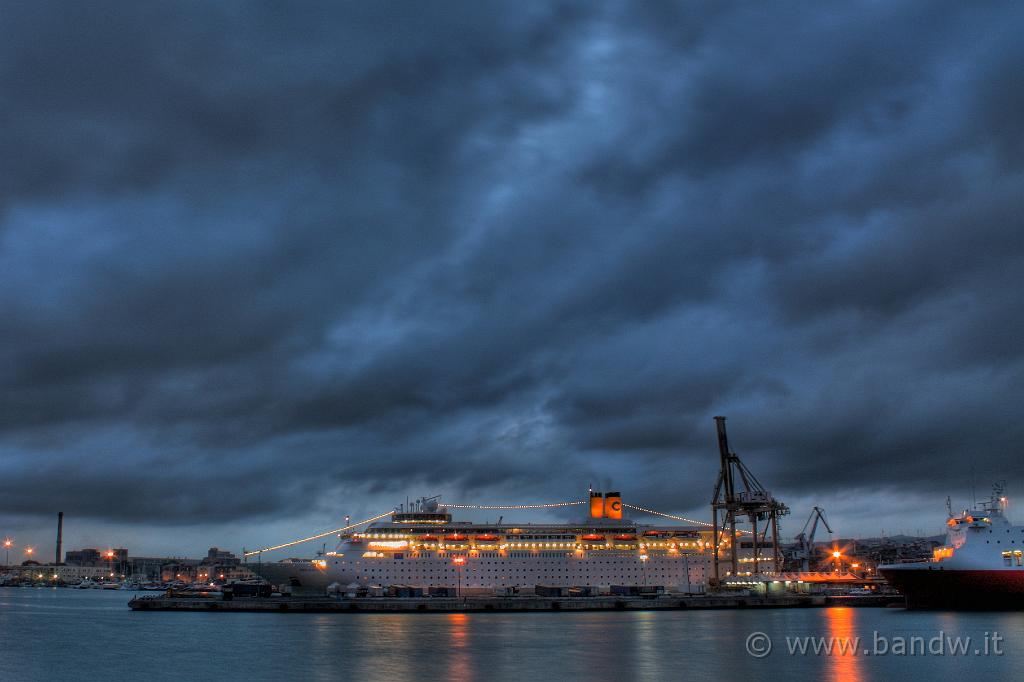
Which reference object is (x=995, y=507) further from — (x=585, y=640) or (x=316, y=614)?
(x=316, y=614)

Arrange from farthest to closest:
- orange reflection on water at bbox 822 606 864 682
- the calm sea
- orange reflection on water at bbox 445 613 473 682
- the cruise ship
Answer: the cruise ship → the calm sea → orange reflection on water at bbox 445 613 473 682 → orange reflection on water at bbox 822 606 864 682

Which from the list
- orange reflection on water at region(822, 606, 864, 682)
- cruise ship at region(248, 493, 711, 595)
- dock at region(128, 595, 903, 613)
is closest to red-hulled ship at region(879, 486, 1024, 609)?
orange reflection on water at region(822, 606, 864, 682)

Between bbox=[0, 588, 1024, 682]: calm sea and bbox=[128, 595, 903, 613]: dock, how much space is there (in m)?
3.85

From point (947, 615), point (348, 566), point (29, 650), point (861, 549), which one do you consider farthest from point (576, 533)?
point (861, 549)

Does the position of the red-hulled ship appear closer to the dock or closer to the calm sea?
the calm sea

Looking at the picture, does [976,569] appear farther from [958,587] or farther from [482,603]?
[482,603]

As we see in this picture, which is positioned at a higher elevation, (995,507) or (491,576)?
(995,507)

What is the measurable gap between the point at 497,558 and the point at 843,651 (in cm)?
5075

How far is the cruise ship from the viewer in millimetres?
90188

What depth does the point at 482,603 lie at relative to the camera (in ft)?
262

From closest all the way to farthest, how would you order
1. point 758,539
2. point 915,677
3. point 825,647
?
point 915,677 → point 825,647 → point 758,539

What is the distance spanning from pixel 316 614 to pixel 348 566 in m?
13.4

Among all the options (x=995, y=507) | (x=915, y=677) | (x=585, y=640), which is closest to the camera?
(x=915, y=677)

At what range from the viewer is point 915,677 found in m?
37.2
